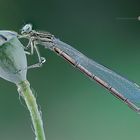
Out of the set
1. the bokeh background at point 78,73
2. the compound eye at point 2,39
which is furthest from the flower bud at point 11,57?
the bokeh background at point 78,73

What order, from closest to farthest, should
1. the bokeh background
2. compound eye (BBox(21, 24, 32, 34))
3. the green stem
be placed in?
1. the green stem
2. compound eye (BBox(21, 24, 32, 34))
3. the bokeh background

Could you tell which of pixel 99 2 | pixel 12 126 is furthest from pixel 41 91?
pixel 99 2

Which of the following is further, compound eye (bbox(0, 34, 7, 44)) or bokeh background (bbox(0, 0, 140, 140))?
bokeh background (bbox(0, 0, 140, 140))

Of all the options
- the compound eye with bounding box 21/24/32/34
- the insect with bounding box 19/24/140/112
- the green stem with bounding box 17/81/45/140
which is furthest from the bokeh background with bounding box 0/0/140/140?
the green stem with bounding box 17/81/45/140

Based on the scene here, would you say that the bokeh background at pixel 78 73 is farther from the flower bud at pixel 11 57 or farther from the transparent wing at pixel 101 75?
the flower bud at pixel 11 57

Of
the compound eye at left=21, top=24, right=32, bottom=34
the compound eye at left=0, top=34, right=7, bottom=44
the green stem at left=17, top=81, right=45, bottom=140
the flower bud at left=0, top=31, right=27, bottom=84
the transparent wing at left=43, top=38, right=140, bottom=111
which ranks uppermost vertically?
the compound eye at left=21, top=24, right=32, bottom=34

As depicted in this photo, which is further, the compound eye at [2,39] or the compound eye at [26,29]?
the compound eye at [26,29]

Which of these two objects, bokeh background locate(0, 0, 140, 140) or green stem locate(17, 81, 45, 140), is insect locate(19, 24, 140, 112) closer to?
green stem locate(17, 81, 45, 140)
